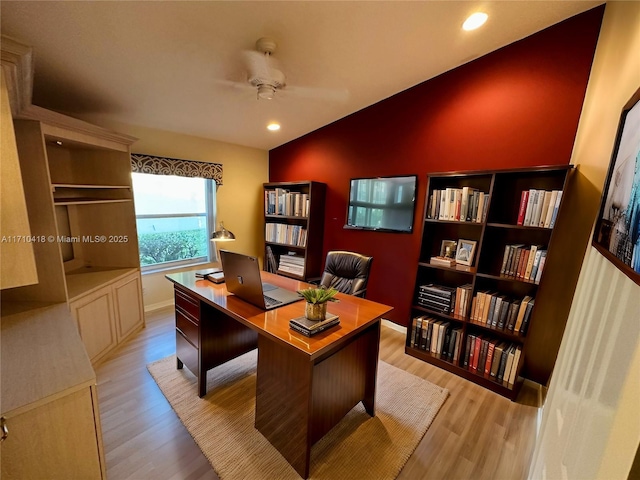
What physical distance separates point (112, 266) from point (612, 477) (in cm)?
353

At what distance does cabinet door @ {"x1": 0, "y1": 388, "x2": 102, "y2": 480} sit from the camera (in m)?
0.93

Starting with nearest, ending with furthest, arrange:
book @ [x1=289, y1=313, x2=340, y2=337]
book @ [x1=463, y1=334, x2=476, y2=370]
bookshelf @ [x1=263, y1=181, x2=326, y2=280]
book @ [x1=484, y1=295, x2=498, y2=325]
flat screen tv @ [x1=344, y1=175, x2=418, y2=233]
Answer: book @ [x1=289, y1=313, x2=340, y2=337] < book @ [x1=484, y1=295, x2=498, y2=325] < book @ [x1=463, y1=334, x2=476, y2=370] < flat screen tv @ [x1=344, y1=175, x2=418, y2=233] < bookshelf @ [x1=263, y1=181, x2=326, y2=280]

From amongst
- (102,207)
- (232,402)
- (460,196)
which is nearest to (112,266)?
(102,207)

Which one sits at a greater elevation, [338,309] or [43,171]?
[43,171]

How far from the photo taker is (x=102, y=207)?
2613 millimetres

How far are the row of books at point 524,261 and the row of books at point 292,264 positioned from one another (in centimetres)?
228

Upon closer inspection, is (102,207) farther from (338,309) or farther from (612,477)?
(612,477)

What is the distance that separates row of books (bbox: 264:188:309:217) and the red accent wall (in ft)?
1.04

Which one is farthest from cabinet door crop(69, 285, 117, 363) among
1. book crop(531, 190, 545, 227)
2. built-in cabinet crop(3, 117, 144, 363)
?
book crop(531, 190, 545, 227)

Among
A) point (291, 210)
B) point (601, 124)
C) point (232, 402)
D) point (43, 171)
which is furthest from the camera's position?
point (291, 210)

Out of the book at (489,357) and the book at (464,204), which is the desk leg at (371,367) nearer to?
the book at (489,357)

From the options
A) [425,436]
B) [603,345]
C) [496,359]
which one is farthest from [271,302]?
[496,359]

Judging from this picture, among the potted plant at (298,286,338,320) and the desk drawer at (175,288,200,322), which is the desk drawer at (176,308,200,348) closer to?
the desk drawer at (175,288,200,322)

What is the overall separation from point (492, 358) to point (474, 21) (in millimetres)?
2493
